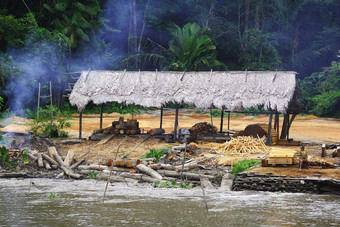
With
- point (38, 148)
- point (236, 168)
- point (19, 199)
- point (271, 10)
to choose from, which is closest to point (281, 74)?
point (236, 168)

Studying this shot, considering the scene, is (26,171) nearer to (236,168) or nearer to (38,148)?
(38,148)

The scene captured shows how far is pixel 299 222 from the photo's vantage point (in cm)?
838

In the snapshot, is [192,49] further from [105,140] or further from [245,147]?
[245,147]

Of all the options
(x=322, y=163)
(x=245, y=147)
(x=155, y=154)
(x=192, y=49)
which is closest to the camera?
(x=322, y=163)

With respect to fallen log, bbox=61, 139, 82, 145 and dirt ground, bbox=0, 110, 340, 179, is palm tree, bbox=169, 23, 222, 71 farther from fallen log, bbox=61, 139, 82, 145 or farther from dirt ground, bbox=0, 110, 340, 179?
fallen log, bbox=61, 139, 82, 145

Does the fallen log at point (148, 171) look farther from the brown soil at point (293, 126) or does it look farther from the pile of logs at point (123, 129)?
the brown soil at point (293, 126)

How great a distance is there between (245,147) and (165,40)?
81.2ft

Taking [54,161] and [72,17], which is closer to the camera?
[54,161]

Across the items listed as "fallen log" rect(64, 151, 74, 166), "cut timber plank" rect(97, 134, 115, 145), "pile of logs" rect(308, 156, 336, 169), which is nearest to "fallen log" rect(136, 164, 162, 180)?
"fallen log" rect(64, 151, 74, 166)

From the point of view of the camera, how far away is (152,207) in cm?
935

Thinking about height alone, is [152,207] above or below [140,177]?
below

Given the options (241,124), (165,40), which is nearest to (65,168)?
(241,124)

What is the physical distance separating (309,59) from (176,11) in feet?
37.6

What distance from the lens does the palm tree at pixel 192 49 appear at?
32156 mm
